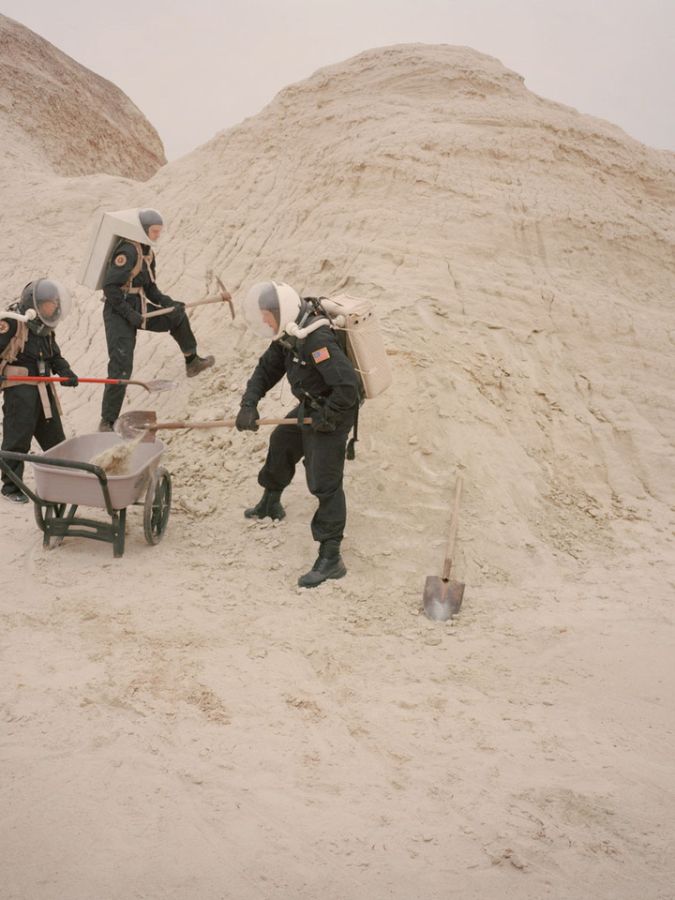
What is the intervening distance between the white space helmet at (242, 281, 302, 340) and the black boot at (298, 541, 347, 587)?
1419mm

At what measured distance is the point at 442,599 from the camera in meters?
4.58

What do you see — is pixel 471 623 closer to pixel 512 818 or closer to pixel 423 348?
pixel 512 818

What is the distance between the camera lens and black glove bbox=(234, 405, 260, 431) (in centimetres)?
471

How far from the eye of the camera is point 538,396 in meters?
6.53

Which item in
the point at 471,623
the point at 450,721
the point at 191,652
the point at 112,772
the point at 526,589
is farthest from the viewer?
the point at 526,589

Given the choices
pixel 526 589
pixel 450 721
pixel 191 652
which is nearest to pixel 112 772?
pixel 191 652

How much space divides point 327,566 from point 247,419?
1.09 m

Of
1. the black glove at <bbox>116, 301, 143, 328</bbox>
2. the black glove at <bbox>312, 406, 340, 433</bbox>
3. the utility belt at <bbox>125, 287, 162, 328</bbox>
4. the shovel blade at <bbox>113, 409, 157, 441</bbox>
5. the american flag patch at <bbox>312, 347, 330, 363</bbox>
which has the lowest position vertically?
the shovel blade at <bbox>113, 409, 157, 441</bbox>

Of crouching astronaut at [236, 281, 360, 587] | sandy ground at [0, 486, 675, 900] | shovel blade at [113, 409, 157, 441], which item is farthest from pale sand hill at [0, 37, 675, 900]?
shovel blade at [113, 409, 157, 441]

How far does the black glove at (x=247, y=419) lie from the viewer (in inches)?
185

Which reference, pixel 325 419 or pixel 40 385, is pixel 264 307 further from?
pixel 40 385

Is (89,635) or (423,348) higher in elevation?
(423,348)

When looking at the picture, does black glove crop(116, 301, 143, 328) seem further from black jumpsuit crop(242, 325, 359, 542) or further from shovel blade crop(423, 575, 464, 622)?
shovel blade crop(423, 575, 464, 622)

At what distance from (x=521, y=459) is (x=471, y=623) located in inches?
75.0
